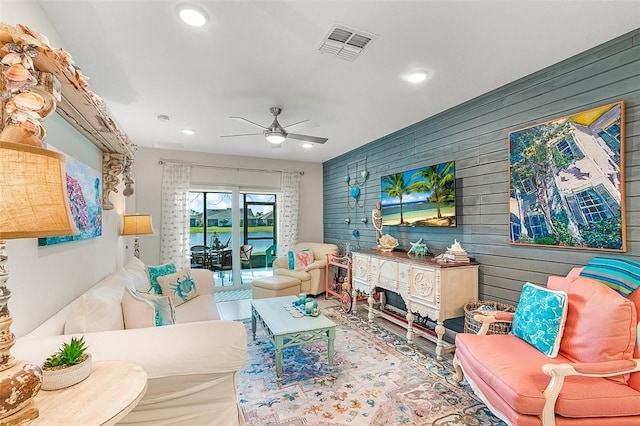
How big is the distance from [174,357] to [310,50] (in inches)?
83.4

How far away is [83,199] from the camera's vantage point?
2.28 meters

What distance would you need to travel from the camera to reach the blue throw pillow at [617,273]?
1803 millimetres

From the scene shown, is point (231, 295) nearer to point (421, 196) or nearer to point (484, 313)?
point (421, 196)

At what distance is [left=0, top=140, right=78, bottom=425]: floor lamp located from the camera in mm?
702

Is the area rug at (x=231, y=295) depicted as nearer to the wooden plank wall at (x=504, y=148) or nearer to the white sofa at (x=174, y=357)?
the wooden plank wall at (x=504, y=148)

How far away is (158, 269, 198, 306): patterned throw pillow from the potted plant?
2.13 m

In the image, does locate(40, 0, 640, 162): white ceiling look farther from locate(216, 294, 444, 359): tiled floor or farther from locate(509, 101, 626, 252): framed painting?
locate(216, 294, 444, 359): tiled floor

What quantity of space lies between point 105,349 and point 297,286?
3.56 meters

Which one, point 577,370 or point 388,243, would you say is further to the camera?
point 388,243

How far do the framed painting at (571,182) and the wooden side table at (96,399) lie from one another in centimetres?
288

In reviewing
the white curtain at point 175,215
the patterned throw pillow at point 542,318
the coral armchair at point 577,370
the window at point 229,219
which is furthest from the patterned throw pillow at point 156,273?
the patterned throw pillow at point 542,318

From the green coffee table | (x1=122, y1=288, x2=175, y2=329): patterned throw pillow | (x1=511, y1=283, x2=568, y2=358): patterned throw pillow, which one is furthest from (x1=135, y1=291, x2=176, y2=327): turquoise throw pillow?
(x1=511, y1=283, x2=568, y2=358): patterned throw pillow

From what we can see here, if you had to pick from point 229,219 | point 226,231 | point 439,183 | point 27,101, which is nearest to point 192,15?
point 27,101

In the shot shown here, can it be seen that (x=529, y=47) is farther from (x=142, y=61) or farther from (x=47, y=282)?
(x=47, y=282)
